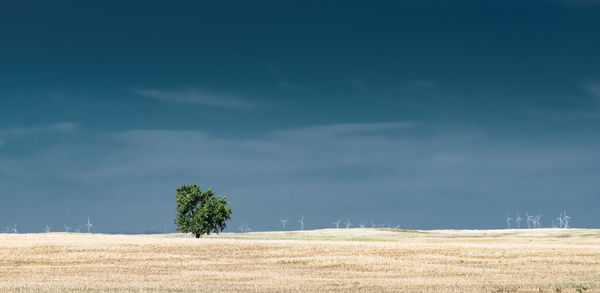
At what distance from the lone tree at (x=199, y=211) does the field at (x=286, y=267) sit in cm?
2701

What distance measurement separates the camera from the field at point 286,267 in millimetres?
30812

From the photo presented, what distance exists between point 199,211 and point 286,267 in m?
46.2

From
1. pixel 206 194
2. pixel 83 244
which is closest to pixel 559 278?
pixel 83 244

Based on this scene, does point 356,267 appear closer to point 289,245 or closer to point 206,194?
point 289,245

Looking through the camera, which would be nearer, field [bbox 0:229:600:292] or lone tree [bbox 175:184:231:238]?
field [bbox 0:229:600:292]

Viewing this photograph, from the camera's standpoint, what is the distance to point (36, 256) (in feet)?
158

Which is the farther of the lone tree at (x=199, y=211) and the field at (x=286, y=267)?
the lone tree at (x=199, y=211)

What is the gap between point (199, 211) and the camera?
3455 inches

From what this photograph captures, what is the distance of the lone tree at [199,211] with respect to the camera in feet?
287

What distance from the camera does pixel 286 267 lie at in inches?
1699

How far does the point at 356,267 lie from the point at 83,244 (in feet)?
83.2

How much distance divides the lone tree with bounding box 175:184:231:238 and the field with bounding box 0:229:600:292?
2701 cm

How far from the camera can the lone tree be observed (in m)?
87.5

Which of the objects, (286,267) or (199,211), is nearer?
(286,267)
